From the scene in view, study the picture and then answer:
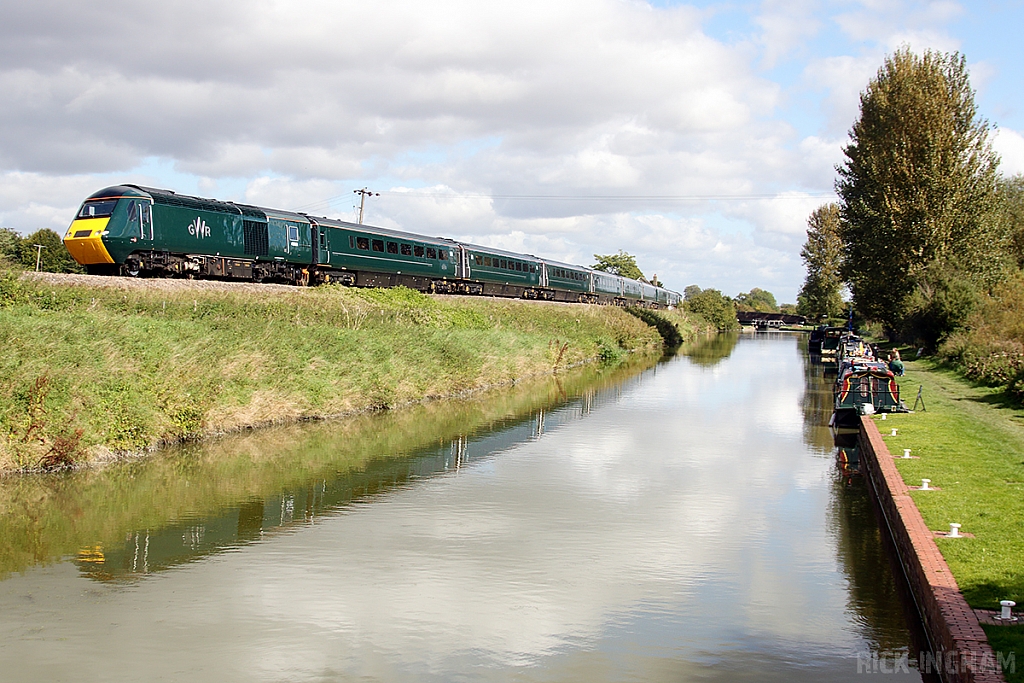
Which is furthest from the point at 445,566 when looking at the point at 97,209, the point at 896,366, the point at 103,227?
the point at 896,366

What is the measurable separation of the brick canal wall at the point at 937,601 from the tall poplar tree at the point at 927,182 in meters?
32.3

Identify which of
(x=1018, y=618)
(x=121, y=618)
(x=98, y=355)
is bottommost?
(x=121, y=618)

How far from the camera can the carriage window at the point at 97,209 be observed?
84.2 ft

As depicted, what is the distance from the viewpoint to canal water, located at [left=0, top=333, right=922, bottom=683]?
8.36m

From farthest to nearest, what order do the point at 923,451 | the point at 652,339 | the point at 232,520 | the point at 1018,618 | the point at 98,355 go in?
the point at 652,339 → the point at 98,355 → the point at 923,451 → the point at 232,520 → the point at 1018,618

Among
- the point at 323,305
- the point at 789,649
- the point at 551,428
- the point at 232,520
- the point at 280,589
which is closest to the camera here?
the point at 789,649

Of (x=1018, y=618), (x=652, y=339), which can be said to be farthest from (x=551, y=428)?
(x=652, y=339)

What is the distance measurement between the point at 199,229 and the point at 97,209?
3.08 meters

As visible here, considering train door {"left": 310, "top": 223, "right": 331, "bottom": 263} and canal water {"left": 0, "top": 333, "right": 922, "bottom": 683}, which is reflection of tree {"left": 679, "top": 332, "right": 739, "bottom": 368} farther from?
canal water {"left": 0, "top": 333, "right": 922, "bottom": 683}

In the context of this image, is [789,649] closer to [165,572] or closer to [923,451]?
[165,572]

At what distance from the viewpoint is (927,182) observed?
41.3 metres

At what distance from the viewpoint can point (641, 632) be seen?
29.8ft

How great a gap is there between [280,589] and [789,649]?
17.8ft

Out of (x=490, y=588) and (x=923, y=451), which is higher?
(x=923, y=451)
